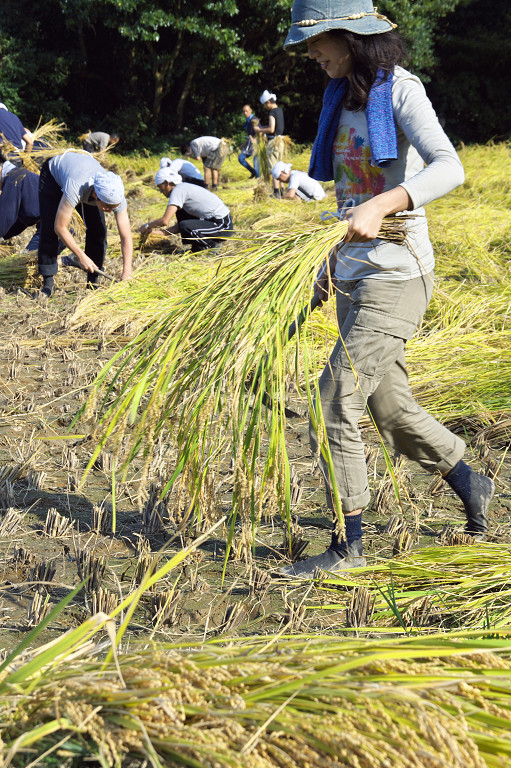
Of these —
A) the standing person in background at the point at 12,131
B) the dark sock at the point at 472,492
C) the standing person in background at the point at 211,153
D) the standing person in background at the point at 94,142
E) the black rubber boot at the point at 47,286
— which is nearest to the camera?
the dark sock at the point at 472,492

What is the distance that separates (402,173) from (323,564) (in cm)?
110

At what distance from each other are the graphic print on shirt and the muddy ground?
87 cm

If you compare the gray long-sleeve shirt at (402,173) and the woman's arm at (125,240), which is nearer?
the gray long-sleeve shirt at (402,173)

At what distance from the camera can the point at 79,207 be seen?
5.94 metres

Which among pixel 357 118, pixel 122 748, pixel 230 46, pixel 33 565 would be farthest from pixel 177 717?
pixel 230 46

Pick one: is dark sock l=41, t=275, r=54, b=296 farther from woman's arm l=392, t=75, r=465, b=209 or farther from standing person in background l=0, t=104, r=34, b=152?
woman's arm l=392, t=75, r=465, b=209

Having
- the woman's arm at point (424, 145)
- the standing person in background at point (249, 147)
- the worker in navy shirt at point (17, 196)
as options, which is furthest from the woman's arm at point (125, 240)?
the standing person in background at point (249, 147)

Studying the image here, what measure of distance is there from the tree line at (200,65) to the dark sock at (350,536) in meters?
15.1

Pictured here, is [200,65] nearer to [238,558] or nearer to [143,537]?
[143,537]

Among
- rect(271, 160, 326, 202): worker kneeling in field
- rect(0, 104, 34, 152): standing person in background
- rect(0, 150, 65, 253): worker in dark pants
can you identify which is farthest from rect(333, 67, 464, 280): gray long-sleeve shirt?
rect(271, 160, 326, 202): worker kneeling in field

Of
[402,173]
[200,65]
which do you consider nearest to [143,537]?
[402,173]

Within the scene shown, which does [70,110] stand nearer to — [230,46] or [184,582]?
[230,46]

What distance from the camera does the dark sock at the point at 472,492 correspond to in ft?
8.10

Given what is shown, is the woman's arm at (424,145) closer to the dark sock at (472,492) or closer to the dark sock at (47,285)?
the dark sock at (472,492)
